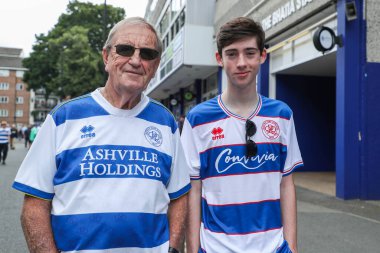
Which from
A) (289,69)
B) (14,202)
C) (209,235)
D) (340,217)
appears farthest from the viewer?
(289,69)

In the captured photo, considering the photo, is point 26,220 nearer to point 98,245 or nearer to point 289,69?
point 98,245

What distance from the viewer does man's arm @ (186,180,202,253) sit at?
6.45ft

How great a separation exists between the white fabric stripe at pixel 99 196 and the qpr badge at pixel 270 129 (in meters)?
0.72

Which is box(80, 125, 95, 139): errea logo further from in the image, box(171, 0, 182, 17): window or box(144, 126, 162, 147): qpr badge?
box(171, 0, 182, 17): window

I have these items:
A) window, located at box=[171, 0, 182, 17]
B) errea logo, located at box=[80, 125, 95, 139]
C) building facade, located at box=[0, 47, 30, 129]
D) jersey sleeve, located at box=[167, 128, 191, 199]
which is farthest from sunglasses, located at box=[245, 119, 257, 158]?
building facade, located at box=[0, 47, 30, 129]

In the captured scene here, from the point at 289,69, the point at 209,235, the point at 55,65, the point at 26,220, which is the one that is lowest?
the point at 209,235

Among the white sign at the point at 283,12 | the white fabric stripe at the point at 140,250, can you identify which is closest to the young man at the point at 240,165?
the white fabric stripe at the point at 140,250

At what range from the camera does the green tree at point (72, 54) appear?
115 feet

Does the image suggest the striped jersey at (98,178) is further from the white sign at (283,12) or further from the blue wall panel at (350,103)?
the white sign at (283,12)

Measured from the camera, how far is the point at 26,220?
1565 mm

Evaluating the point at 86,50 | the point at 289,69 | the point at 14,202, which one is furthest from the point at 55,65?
the point at 14,202

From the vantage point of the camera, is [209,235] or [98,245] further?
[209,235]

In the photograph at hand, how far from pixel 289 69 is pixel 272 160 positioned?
1105cm

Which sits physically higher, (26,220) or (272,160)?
(272,160)
